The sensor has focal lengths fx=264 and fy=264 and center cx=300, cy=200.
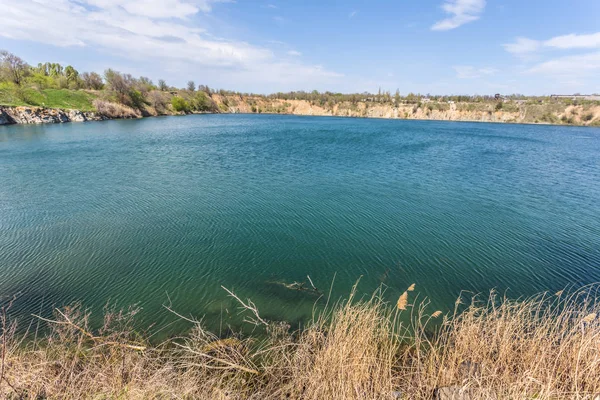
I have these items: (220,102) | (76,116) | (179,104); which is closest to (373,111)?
(220,102)

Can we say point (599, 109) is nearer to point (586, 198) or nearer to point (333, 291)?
point (586, 198)

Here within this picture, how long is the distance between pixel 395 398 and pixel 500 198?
17864 mm

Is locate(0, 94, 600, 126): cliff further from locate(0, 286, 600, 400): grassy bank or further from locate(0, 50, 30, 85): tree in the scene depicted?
locate(0, 286, 600, 400): grassy bank

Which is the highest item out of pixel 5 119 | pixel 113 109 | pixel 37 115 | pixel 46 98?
pixel 46 98

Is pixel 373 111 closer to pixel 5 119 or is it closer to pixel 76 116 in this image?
pixel 76 116

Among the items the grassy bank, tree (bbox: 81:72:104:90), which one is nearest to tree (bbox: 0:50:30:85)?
tree (bbox: 81:72:104:90)

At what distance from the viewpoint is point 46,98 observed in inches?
2251

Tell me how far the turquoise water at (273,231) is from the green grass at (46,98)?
40.5m

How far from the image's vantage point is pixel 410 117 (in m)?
97.6

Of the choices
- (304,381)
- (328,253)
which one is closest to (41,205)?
(328,253)

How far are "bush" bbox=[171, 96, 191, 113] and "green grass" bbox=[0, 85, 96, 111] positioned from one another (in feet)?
72.7

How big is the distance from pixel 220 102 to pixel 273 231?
11474 centimetres

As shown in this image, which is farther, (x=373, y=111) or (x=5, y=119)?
(x=373, y=111)

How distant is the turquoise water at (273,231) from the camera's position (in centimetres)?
903
